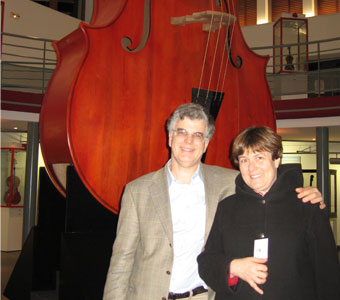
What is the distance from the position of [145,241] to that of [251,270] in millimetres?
422

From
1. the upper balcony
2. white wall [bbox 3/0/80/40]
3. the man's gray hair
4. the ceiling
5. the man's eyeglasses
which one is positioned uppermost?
white wall [bbox 3/0/80/40]

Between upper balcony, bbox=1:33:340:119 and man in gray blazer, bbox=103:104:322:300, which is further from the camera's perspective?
upper balcony, bbox=1:33:340:119

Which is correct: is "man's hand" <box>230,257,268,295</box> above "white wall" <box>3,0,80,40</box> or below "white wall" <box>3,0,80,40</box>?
below

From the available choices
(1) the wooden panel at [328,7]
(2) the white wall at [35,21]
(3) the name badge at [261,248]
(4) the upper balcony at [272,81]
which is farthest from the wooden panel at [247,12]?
(3) the name badge at [261,248]

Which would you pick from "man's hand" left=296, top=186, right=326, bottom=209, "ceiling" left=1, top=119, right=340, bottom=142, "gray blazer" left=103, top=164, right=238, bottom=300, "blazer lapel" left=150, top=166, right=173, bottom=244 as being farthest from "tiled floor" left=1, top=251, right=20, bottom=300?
"man's hand" left=296, top=186, right=326, bottom=209

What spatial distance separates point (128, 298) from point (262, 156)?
2.37 ft

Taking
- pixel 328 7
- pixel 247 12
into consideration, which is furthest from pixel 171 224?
pixel 247 12

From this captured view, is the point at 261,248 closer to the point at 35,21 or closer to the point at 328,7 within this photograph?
the point at 35,21

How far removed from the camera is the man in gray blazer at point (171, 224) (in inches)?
53.7

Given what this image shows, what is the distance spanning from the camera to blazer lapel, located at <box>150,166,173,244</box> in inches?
54.0

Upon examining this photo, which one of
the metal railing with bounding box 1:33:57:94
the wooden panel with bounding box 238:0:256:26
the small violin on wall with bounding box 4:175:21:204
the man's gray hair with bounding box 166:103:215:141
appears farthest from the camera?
the wooden panel with bounding box 238:0:256:26

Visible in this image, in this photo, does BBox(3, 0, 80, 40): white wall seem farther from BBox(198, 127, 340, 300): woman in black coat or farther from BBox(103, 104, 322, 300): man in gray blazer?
BBox(198, 127, 340, 300): woman in black coat

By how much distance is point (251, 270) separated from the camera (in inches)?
45.5

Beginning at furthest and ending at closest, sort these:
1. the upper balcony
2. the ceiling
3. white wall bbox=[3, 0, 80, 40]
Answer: white wall bbox=[3, 0, 80, 40] → the ceiling → the upper balcony
